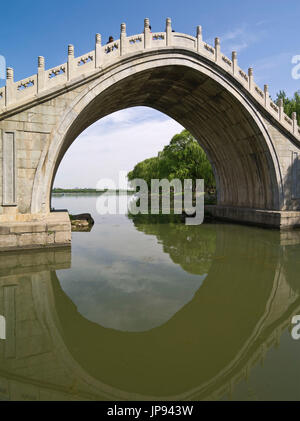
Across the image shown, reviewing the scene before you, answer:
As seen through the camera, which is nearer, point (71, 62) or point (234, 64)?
point (71, 62)

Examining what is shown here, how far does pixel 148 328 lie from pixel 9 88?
9.14 m

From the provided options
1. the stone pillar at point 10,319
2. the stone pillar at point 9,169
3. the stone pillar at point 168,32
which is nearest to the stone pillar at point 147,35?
the stone pillar at point 168,32

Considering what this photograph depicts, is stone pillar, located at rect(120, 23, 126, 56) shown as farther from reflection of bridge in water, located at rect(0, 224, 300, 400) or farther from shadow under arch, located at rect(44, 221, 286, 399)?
shadow under arch, located at rect(44, 221, 286, 399)

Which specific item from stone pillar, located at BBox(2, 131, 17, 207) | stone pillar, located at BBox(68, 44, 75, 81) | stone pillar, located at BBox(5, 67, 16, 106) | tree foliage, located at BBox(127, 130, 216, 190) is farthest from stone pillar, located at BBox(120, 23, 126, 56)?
tree foliage, located at BBox(127, 130, 216, 190)

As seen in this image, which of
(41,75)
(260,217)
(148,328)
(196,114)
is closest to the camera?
(148,328)

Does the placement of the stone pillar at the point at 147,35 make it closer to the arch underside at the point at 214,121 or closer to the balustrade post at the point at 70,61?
the arch underside at the point at 214,121

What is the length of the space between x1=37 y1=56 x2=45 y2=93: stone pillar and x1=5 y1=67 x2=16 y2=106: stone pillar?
2.69 ft

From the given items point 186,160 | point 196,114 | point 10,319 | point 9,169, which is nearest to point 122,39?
point 9,169

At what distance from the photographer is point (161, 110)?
19719 millimetres

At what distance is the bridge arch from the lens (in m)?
10.4

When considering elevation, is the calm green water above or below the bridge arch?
below

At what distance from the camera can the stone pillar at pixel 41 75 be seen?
9.63m

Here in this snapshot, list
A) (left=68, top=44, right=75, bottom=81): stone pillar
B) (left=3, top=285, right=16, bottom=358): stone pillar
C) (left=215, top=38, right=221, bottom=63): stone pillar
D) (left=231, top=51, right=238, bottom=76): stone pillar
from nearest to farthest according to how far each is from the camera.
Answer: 1. (left=3, top=285, right=16, bottom=358): stone pillar
2. (left=68, top=44, right=75, bottom=81): stone pillar
3. (left=215, top=38, right=221, bottom=63): stone pillar
4. (left=231, top=51, right=238, bottom=76): stone pillar

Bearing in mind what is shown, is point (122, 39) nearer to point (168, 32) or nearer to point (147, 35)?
point (147, 35)
